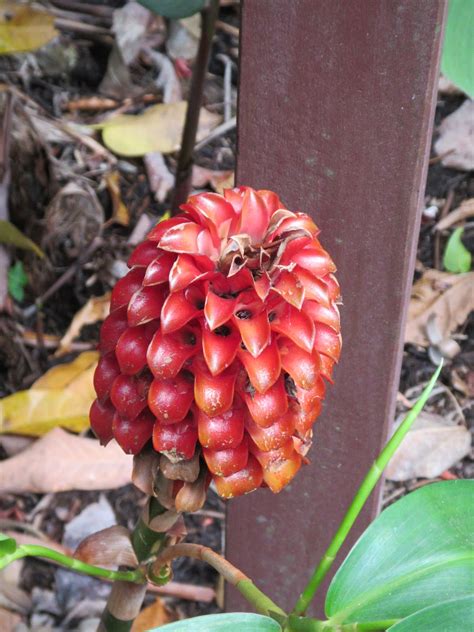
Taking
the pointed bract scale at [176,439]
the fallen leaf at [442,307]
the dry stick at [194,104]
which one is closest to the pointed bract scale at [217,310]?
the pointed bract scale at [176,439]

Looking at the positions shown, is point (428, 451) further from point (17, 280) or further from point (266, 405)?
point (266, 405)

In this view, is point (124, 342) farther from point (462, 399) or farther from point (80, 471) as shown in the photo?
point (462, 399)

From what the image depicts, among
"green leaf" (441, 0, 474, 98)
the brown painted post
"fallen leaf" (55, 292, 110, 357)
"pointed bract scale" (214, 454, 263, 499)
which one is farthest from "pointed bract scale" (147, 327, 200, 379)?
"fallen leaf" (55, 292, 110, 357)

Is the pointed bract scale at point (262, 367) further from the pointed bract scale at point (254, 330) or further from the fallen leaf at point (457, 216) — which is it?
the fallen leaf at point (457, 216)

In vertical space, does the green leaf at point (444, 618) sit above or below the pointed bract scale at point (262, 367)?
below

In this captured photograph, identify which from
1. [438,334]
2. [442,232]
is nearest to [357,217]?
[438,334]
